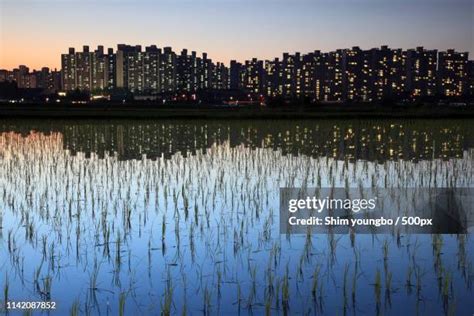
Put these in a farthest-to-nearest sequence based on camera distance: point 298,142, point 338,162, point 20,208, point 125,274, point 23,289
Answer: point 298,142 → point 338,162 → point 20,208 → point 125,274 → point 23,289

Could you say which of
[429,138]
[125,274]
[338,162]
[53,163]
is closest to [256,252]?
[125,274]

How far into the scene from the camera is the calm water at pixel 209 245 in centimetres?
538

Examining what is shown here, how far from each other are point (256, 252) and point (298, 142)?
13554 millimetres

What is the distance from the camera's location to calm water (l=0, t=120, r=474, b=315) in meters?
5.38

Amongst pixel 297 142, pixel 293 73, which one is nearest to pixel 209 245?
pixel 297 142

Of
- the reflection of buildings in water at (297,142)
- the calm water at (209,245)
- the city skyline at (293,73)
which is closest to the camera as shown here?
the calm water at (209,245)

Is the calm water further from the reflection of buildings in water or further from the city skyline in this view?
the city skyline

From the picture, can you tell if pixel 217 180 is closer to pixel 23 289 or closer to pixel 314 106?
pixel 23 289

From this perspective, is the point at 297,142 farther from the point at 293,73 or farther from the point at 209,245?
the point at 293,73

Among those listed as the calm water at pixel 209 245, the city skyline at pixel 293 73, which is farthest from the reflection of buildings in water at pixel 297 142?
the city skyline at pixel 293 73

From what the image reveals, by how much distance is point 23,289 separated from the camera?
5.67 meters

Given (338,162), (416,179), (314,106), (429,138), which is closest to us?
(416,179)

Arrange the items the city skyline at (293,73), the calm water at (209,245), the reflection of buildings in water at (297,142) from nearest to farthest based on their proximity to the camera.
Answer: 1. the calm water at (209,245)
2. the reflection of buildings in water at (297,142)
3. the city skyline at (293,73)

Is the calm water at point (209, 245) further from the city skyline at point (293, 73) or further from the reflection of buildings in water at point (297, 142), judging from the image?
the city skyline at point (293, 73)
